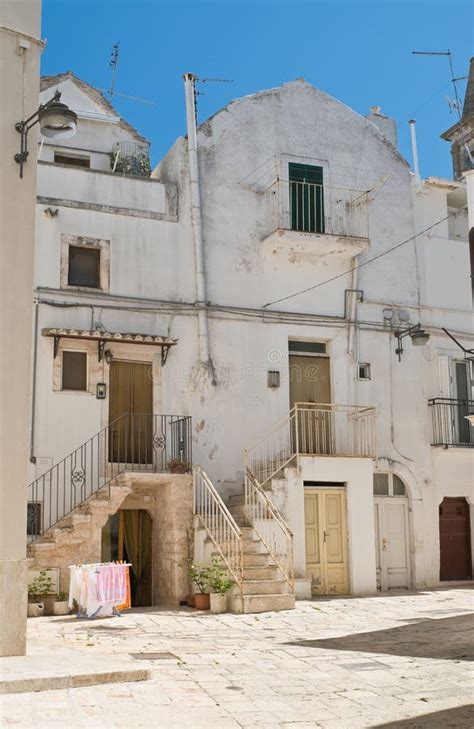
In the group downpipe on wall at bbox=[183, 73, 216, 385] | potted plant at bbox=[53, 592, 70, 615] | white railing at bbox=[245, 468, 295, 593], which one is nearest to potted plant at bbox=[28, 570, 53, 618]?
potted plant at bbox=[53, 592, 70, 615]

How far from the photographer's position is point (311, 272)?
757 inches

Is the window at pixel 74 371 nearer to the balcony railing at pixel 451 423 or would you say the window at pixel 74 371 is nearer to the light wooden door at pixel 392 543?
the light wooden door at pixel 392 543

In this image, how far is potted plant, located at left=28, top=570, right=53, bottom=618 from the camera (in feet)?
45.4

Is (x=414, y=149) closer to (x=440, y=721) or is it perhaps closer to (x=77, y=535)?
(x=77, y=535)

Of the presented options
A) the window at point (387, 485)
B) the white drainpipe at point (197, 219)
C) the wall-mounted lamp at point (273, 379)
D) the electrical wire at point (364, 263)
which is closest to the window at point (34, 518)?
the white drainpipe at point (197, 219)

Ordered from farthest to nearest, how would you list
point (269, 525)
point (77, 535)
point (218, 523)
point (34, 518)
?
point (269, 525), point (34, 518), point (218, 523), point (77, 535)

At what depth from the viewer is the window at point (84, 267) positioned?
1716 centimetres

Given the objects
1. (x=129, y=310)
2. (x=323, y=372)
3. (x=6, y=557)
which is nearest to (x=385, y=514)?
(x=323, y=372)

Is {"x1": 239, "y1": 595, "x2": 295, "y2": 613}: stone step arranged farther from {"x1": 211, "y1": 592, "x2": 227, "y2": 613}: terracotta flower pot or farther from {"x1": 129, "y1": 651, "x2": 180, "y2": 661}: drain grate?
{"x1": 129, "y1": 651, "x2": 180, "y2": 661}: drain grate

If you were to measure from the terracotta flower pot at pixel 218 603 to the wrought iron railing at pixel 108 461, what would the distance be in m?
2.82

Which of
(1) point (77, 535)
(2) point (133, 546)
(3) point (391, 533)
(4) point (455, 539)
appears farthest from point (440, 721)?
(4) point (455, 539)

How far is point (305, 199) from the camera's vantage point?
19.2m

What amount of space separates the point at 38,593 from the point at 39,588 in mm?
85

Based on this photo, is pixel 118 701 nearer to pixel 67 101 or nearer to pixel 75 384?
pixel 75 384
